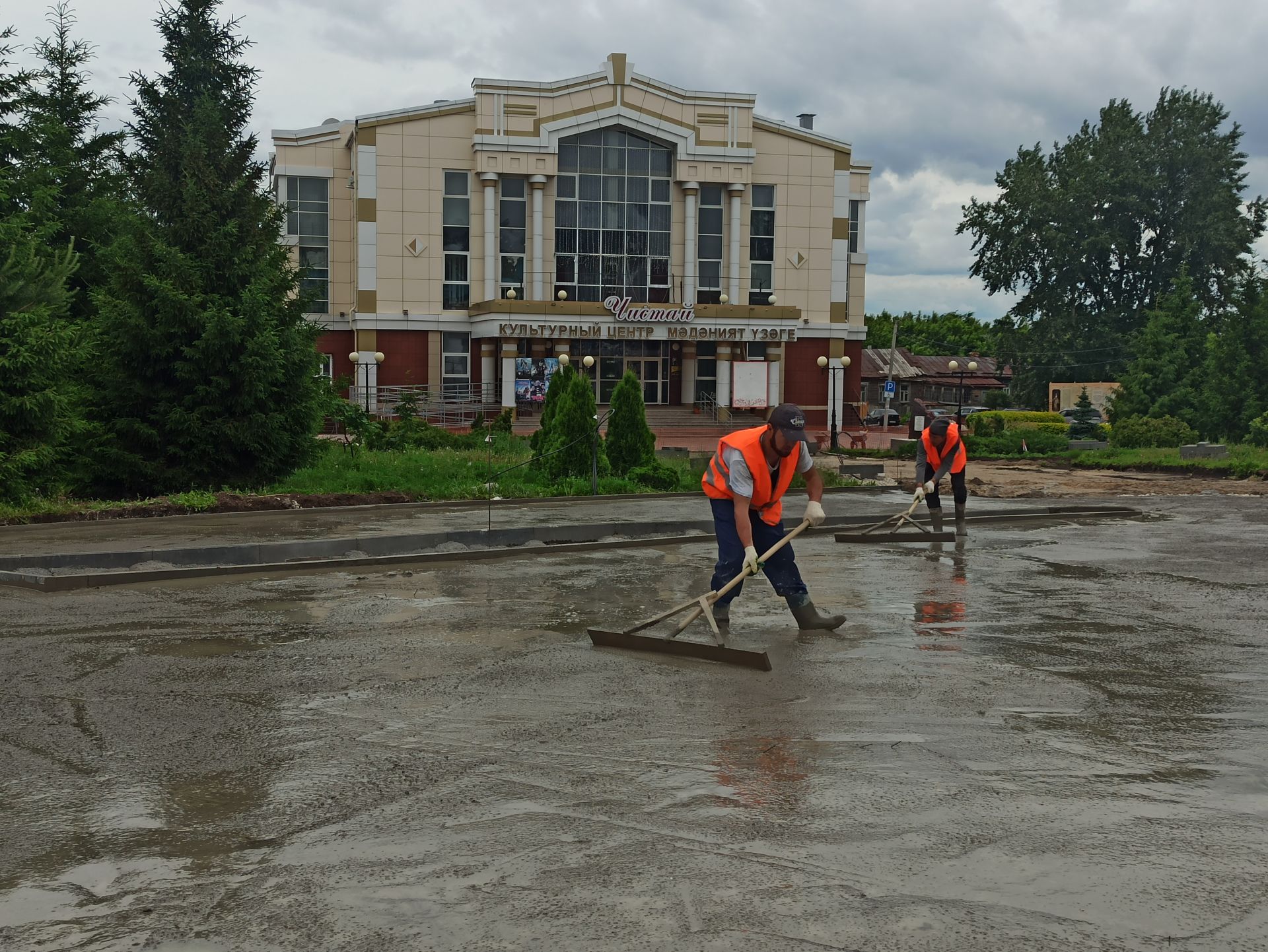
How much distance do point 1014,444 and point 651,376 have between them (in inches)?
672

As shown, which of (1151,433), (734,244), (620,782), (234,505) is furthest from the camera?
(734,244)

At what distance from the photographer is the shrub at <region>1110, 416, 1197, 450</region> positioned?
37406 mm

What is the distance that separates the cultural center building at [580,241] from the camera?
48.5 m

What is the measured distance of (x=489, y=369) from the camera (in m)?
49.3

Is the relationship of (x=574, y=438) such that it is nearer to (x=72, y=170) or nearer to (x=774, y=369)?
(x=72, y=170)

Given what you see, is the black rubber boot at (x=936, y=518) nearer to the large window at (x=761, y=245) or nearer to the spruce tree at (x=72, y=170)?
the spruce tree at (x=72, y=170)

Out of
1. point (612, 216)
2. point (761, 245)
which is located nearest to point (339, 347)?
point (612, 216)

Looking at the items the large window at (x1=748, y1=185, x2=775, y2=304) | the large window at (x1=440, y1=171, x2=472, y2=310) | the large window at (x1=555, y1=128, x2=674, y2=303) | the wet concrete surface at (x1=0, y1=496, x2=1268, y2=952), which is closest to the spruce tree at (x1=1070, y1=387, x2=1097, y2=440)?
the large window at (x1=748, y1=185, x2=775, y2=304)

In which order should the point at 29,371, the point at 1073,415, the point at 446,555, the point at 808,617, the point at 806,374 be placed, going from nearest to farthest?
the point at 808,617
the point at 446,555
the point at 29,371
the point at 1073,415
the point at 806,374

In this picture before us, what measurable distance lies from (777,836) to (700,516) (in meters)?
13.2

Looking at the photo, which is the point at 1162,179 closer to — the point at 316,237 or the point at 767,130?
the point at 767,130

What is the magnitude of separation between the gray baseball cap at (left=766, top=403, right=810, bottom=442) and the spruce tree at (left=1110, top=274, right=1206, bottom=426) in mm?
36538

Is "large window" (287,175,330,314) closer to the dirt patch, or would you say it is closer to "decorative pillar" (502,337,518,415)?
"decorative pillar" (502,337,518,415)

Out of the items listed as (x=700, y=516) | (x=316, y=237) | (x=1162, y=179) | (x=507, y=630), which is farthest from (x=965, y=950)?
(x=1162, y=179)
